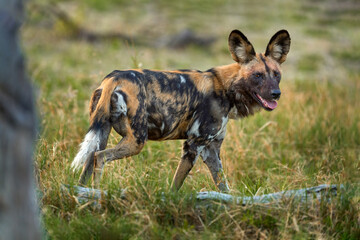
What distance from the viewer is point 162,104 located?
323cm

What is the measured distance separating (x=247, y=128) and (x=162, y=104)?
1848 mm

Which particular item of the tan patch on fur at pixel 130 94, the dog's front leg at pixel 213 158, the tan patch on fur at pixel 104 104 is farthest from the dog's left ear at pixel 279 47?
the tan patch on fur at pixel 104 104

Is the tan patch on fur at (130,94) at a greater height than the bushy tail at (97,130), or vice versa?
the tan patch on fur at (130,94)

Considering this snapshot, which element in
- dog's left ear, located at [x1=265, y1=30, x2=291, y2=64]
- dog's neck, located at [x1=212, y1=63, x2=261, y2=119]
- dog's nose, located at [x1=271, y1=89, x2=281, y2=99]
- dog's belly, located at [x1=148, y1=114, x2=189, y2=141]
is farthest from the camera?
dog's left ear, located at [x1=265, y1=30, x2=291, y2=64]

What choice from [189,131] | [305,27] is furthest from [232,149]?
[305,27]

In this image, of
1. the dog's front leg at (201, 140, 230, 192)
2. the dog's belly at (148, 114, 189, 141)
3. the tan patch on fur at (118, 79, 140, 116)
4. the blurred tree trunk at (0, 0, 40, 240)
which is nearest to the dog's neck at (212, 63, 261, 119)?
the dog's front leg at (201, 140, 230, 192)

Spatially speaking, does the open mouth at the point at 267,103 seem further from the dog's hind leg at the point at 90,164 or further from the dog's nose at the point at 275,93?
the dog's hind leg at the point at 90,164

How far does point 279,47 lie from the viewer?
12.2 feet

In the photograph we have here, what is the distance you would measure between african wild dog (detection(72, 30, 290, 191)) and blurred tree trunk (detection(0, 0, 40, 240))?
4.48 feet

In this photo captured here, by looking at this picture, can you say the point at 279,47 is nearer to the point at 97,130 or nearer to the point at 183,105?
the point at 183,105

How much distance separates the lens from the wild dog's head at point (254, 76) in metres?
3.50

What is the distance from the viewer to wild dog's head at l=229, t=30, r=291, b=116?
3.50 metres

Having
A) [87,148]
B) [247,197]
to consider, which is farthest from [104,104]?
[247,197]

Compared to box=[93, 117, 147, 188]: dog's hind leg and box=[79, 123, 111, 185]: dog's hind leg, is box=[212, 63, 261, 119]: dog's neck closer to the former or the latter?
box=[93, 117, 147, 188]: dog's hind leg
